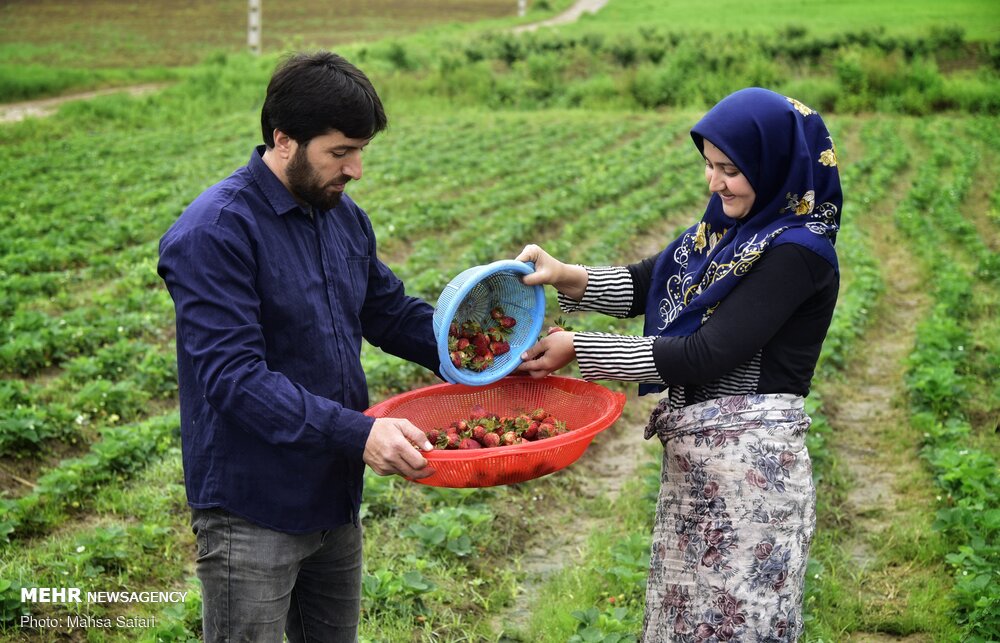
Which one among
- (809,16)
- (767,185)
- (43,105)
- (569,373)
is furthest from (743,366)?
(809,16)

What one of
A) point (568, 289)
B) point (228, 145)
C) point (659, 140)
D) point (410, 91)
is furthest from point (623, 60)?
point (568, 289)

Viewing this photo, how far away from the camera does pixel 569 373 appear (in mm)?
7051

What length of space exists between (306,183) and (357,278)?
1.23ft

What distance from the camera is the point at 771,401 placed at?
261 centimetres

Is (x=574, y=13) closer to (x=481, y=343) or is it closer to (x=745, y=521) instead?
(x=481, y=343)

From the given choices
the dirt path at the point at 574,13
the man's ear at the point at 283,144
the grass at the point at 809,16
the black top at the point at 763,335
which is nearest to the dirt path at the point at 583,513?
the black top at the point at 763,335

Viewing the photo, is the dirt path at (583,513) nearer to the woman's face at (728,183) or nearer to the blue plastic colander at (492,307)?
the blue plastic colander at (492,307)

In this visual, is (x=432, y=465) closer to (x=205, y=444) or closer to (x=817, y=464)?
(x=205, y=444)

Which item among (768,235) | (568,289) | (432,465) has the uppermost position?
(768,235)

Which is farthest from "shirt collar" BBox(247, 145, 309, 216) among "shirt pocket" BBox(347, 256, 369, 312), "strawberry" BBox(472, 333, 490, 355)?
"strawberry" BBox(472, 333, 490, 355)

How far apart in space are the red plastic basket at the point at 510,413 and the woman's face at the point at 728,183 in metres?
0.63

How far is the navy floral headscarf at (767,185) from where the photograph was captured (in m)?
2.47

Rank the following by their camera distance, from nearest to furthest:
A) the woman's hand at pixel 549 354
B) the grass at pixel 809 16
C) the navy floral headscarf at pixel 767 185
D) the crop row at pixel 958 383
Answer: the navy floral headscarf at pixel 767 185, the woman's hand at pixel 549 354, the crop row at pixel 958 383, the grass at pixel 809 16

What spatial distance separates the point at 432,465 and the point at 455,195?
11.2 meters
